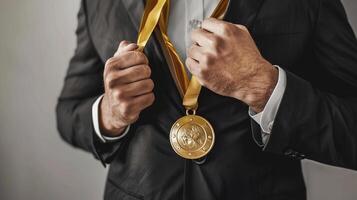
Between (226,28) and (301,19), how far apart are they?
6.5 inches

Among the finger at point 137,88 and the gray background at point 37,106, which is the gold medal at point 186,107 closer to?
the finger at point 137,88

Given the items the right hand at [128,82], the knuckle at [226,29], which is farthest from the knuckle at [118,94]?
the knuckle at [226,29]

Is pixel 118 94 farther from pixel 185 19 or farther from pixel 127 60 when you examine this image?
pixel 185 19

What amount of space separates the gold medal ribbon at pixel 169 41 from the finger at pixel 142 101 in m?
0.06

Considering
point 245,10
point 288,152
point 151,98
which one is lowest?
point 288,152

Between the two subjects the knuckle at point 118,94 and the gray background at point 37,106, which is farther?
the gray background at point 37,106

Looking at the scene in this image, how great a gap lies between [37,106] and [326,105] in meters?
0.62

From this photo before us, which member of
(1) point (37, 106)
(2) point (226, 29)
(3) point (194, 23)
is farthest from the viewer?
(1) point (37, 106)

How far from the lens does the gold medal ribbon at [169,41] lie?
82 centimetres

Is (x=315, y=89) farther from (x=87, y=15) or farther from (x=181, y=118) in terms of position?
(x=87, y=15)

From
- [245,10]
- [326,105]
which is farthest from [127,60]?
[326,105]

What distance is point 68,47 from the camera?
0.97m

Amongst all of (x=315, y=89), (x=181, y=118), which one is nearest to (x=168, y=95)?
(x=181, y=118)

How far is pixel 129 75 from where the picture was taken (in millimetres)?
807
